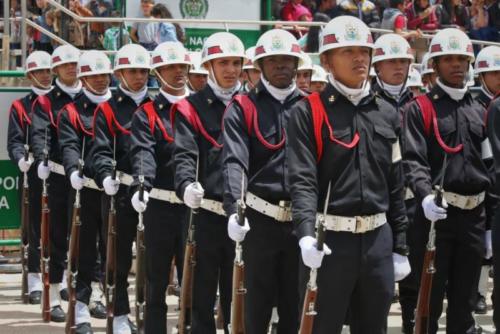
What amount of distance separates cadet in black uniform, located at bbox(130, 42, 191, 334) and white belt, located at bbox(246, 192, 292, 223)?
141cm

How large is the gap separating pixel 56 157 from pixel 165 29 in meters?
5.50

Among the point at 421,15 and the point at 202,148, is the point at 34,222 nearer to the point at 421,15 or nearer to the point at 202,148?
the point at 202,148

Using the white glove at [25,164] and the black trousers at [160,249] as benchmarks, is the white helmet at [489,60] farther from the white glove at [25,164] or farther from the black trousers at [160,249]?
the white glove at [25,164]

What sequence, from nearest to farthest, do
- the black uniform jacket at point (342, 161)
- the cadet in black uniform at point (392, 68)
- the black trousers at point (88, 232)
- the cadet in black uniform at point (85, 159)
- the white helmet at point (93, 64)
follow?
the black uniform jacket at point (342, 161)
the cadet in black uniform at point (392, 68)
the cadet in black uniform at point (85, 159)
the black trousers at point (88, 232)
the white helmet at point (93, 64)

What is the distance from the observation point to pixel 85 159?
1097 cm

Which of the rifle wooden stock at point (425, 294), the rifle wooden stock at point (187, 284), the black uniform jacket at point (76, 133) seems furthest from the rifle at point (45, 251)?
the rifle wooden stock at point (425, 294)

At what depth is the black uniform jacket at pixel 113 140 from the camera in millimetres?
10273

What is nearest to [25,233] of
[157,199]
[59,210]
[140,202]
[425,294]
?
[59,210]

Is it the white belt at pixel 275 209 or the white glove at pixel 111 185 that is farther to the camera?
the white glove at pixel 111 185

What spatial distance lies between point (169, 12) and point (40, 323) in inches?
277

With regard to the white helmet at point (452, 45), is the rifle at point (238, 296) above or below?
below

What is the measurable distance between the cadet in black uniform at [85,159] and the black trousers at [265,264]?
3.13 m

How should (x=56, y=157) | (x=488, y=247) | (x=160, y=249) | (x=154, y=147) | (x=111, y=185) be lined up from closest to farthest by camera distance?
1. (x=488, y=247)
2. (x=160, y=249)
3. (x=154, y=147)
4. (x=111, y=185)
5. (x=56, y=157)

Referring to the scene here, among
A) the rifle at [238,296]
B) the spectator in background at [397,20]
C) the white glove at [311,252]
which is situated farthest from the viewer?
the spectator in background at [397,20]
